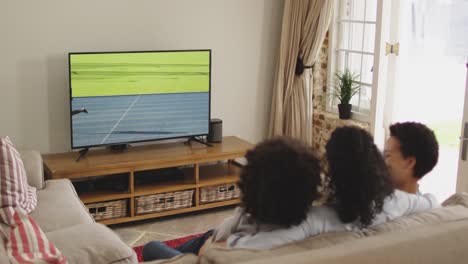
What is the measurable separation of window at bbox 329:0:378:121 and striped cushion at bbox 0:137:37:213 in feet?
8.79

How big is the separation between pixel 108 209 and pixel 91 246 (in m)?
1.44

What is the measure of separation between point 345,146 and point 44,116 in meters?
3.06

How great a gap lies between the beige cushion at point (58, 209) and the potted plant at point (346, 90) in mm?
2285

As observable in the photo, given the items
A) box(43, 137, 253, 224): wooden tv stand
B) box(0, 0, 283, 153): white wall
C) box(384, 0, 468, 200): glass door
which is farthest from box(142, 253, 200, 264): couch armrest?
box(0, 0, 283, 153): white wall

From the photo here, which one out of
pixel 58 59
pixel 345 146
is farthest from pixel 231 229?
pixel 58 59

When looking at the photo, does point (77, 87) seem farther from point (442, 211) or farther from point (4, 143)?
point (442, 211)

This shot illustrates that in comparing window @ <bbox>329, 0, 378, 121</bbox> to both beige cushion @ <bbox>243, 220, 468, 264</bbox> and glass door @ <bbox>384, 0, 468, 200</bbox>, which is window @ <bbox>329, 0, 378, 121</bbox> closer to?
glass door @ <bbox>384, 0, 468, 200</bbox>

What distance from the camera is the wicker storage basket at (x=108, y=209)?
167 inches

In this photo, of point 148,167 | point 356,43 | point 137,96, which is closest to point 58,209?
point 148,167

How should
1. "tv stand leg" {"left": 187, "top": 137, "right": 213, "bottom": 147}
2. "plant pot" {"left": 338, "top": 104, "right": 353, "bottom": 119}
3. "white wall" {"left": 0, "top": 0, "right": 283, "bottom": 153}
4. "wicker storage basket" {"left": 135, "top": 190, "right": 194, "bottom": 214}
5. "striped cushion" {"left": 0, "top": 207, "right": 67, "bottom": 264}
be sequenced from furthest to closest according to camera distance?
1. "plant pot" {"left": 338, "top": 104, "right": 353, "bottom": 119}
2. "tv stand leg" {"left": 187, "top": 137, "right": 213, "bottom": 147}
3. "wicker storage basket" {"left": 135, "top": 190, "right": 194, "bottom": 214}
4. "white wall" {"left": 0, "top": 0, "right": 283, "bottom": 153}
5. "striped cushion" {"left": 0, "top": 207, "right": 67, "bottom": 264}

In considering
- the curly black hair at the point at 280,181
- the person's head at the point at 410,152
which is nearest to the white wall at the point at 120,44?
the person's head at the point at 410,152

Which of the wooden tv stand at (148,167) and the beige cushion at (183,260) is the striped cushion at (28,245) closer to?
the beige cushion at (183,260)

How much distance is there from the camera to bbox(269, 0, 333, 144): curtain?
→ 16.6 feet

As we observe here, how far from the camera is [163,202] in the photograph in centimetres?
447
